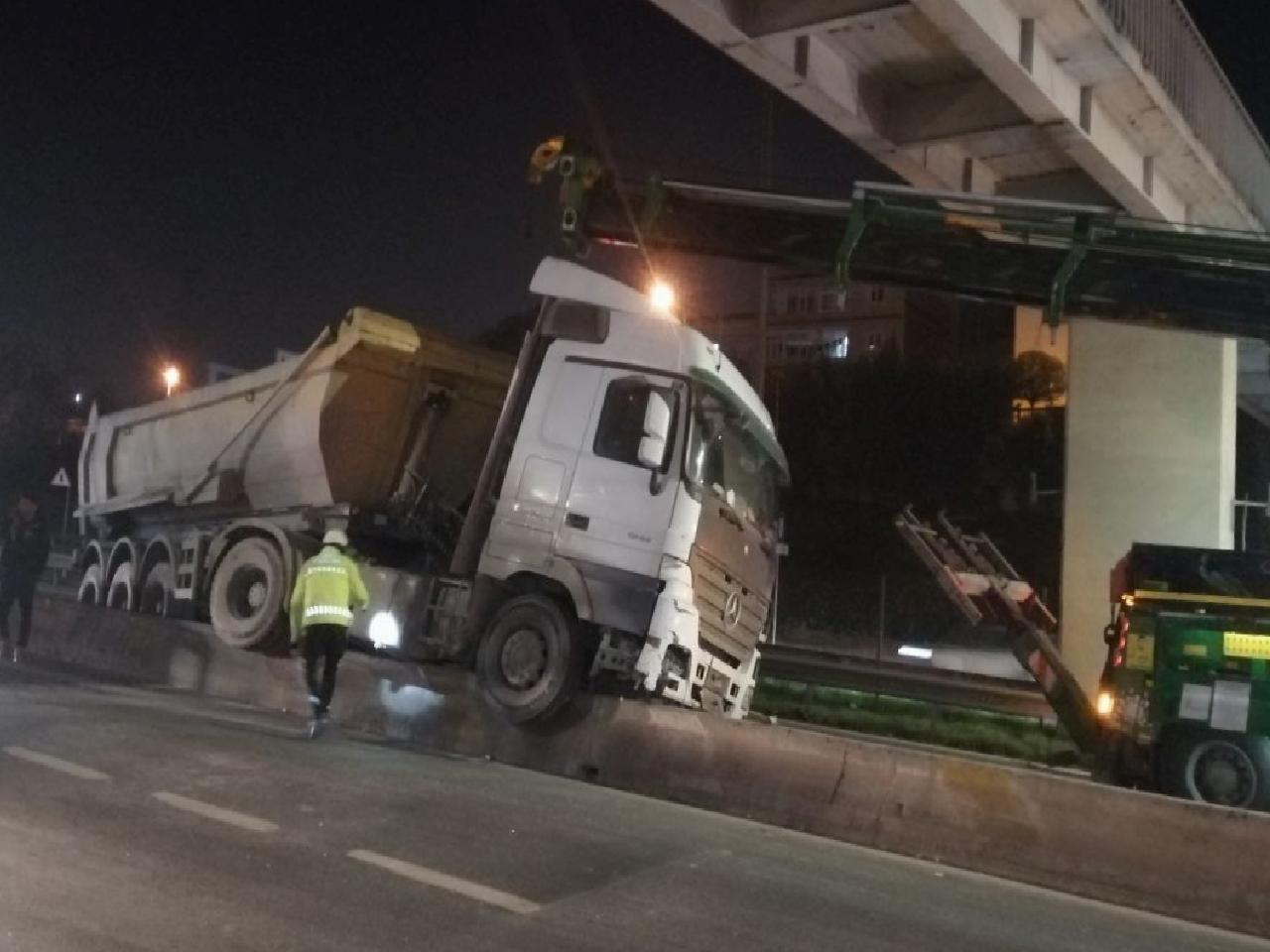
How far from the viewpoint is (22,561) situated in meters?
13.4

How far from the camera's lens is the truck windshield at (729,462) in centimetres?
916

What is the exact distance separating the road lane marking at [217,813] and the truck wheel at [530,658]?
2.60m

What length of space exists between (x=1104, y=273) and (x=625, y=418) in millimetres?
3379

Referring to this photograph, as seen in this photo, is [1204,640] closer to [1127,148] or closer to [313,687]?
[1127,148]

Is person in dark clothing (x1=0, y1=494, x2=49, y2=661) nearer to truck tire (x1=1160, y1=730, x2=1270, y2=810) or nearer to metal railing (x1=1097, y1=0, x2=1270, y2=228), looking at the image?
truck tire (x1=1160, y1=730, x2=1270, y2=810)

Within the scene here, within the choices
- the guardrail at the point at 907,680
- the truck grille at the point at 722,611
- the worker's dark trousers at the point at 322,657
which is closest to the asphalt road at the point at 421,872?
the worker's dark trousers at the point at 322,657

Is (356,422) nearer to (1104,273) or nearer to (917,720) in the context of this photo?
(1104,273)

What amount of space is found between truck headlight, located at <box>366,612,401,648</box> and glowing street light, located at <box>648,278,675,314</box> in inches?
131

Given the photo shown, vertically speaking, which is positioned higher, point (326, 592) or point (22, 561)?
point (22, 561)

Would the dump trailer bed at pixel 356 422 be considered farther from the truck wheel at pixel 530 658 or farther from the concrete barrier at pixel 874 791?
the truck wheel at pixel 530 658

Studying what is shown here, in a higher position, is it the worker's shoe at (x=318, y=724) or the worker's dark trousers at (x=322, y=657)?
the worker's dark trousers at (x=322, y=657)

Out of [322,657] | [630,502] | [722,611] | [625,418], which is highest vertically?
[625,418]

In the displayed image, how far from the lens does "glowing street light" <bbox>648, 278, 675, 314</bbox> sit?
370 inches

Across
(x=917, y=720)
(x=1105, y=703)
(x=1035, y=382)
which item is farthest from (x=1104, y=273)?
(x=1035, y=382)
